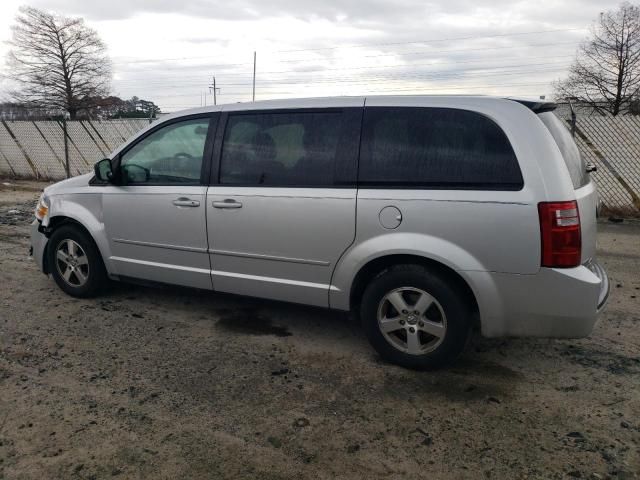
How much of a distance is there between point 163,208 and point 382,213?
6.07 feet

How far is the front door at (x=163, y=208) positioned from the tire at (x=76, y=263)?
0.27 metres

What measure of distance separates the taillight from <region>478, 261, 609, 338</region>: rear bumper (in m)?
0.06

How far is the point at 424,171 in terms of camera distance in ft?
11.0

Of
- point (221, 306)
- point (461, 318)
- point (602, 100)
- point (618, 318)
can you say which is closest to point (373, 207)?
point (461, 318)

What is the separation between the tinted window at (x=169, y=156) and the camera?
13.7 feet

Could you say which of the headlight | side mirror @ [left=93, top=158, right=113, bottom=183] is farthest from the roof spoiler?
the headlight

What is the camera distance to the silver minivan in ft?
10.1

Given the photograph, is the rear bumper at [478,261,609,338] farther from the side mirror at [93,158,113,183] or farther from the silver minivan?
the side mirror at [93,158,113,183]

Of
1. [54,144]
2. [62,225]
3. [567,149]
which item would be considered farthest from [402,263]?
[54,144]

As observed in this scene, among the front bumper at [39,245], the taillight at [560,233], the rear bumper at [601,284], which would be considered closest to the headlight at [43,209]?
the front bumper at [39,245]

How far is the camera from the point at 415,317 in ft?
11.2

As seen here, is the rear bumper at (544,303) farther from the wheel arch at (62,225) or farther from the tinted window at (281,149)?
the wheel arch at (62,225)

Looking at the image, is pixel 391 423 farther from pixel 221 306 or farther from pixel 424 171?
pixel 221 306

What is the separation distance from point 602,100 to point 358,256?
4779 centimetres
